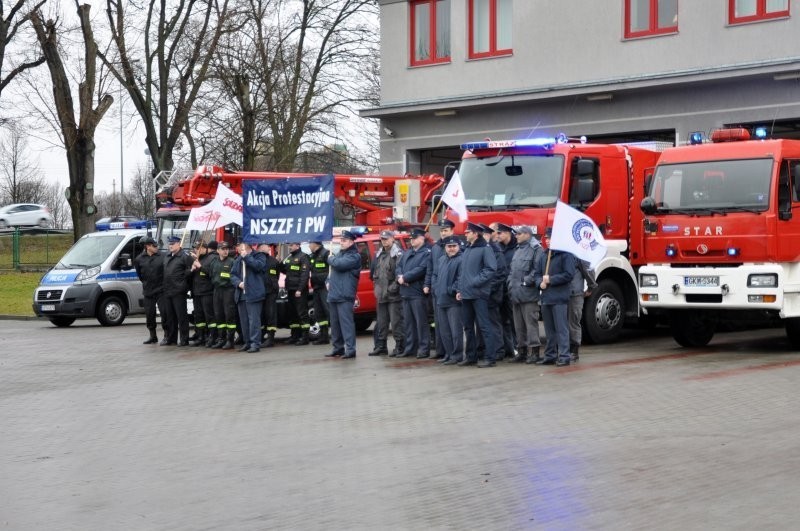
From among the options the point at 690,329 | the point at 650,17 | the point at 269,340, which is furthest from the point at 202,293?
the point at 650,17

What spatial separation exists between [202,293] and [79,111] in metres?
18.7

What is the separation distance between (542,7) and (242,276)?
38.3ft

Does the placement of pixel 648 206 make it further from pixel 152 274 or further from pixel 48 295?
pixel 48 295

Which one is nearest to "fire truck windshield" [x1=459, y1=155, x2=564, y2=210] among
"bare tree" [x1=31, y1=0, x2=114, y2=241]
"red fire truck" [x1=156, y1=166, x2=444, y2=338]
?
"red fire truck" [x1=156, y1=166, x2=444, y2=338]

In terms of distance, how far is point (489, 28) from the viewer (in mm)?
26859

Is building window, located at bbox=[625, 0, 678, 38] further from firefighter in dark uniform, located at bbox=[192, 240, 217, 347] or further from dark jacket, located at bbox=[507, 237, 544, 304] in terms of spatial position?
firefighter in dark uniform, located at bbox=[192, 240, 217, 347]

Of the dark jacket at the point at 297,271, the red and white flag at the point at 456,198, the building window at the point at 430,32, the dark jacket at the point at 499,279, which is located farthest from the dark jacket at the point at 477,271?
the building window at the point at 430,32

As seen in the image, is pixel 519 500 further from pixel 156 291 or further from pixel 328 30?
pixel 328 30

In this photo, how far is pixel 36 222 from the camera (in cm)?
5403

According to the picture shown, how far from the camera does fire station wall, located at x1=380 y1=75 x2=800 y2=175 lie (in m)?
22.4

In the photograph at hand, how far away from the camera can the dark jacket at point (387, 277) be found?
53.6 ft

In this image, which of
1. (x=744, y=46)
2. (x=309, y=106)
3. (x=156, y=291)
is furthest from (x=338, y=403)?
(x=309, y=106)

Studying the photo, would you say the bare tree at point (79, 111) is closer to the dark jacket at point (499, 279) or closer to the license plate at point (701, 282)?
the dark jacket at point (499, 279)

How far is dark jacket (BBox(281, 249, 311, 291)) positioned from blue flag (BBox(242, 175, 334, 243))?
12.9 inches
